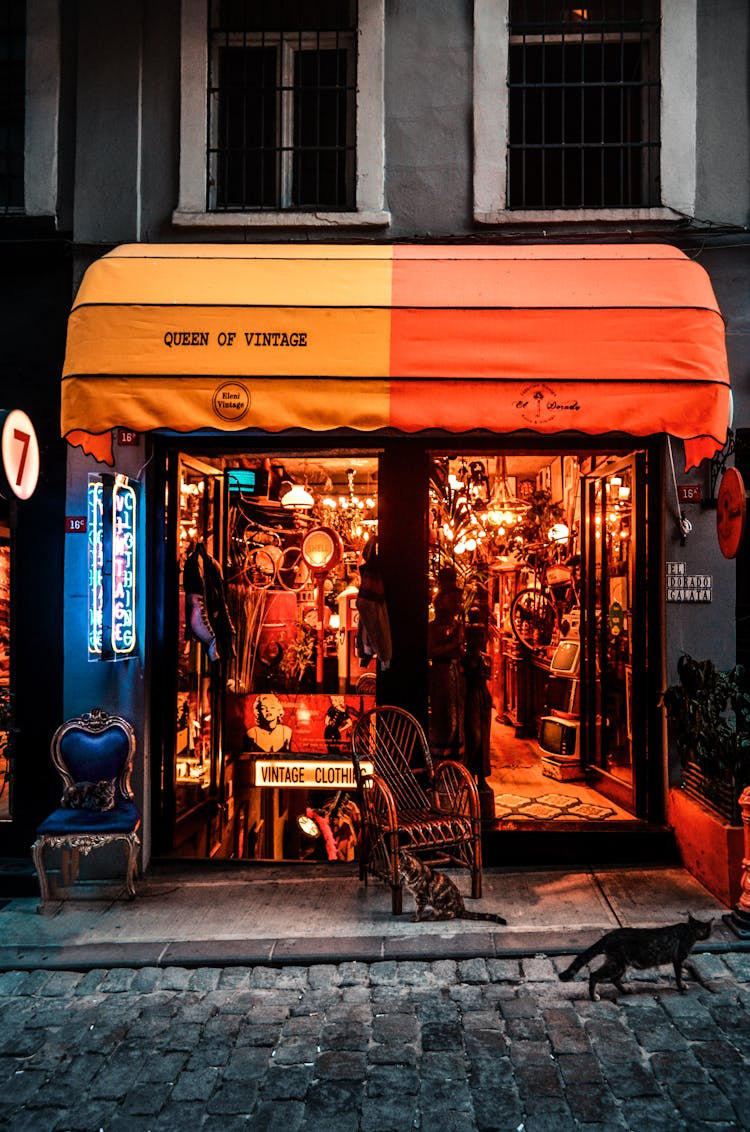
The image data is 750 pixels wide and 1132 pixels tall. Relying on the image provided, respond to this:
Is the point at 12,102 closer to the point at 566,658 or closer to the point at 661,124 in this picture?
the point at 661,124

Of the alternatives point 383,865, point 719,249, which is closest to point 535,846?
point 383,865

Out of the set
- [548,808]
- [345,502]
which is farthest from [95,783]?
[548,808]

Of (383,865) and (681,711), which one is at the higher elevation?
(681,711)

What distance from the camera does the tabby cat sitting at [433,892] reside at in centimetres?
563

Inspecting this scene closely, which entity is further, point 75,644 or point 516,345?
point 75,644

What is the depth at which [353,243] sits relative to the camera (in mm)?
6754

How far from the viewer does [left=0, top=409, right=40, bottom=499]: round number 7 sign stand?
554 centimetres

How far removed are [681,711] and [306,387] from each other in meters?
3.63

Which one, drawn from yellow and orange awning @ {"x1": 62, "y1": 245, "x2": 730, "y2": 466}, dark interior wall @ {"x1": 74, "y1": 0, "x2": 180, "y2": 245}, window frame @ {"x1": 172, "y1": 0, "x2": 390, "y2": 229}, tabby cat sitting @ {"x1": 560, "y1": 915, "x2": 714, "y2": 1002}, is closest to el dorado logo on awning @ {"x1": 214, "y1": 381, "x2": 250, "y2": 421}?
yellow and orange awning @ {"x1": 62, "y1": 245, "x2": 730, "y2": 466}

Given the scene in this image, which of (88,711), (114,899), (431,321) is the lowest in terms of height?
(114,899)

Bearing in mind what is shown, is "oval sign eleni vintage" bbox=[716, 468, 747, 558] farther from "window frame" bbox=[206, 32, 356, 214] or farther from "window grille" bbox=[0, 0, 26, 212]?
"window grille" bbox=[0, 0, 26, 212]

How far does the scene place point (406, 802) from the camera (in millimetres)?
6449

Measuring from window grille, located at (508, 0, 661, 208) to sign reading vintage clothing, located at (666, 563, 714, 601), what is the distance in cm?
302

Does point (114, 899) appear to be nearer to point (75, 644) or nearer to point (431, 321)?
point (75, 644)
